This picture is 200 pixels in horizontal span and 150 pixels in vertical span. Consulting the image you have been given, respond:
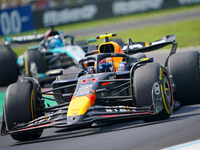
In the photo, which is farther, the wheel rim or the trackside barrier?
the trackside barrier

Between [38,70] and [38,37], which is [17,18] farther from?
[38,70]

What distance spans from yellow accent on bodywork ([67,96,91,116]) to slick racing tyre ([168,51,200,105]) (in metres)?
2.33

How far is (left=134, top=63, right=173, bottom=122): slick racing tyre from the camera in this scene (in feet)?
23.8

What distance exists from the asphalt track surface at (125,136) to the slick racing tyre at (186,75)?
1.86 feet

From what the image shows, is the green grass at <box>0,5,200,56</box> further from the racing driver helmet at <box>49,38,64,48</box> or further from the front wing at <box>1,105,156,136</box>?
the front wing at <box>1,105,156,136</box>

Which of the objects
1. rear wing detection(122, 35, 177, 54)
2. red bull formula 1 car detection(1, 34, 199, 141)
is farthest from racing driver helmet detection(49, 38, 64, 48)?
red bull formula 1 car detection(1, 34, 199, 141)

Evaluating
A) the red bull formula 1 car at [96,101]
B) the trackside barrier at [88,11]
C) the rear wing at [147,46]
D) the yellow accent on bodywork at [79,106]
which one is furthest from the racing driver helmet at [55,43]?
the trackside barrier at [88,11]

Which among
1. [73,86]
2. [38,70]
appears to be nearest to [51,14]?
[38,70]

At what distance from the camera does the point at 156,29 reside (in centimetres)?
2728

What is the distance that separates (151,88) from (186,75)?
170 cm

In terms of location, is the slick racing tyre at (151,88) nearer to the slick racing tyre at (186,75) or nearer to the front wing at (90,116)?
the front wing at (90,116)

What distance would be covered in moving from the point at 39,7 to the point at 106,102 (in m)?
30.0

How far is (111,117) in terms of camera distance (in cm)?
688

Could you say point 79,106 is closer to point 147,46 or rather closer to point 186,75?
point 186,75
